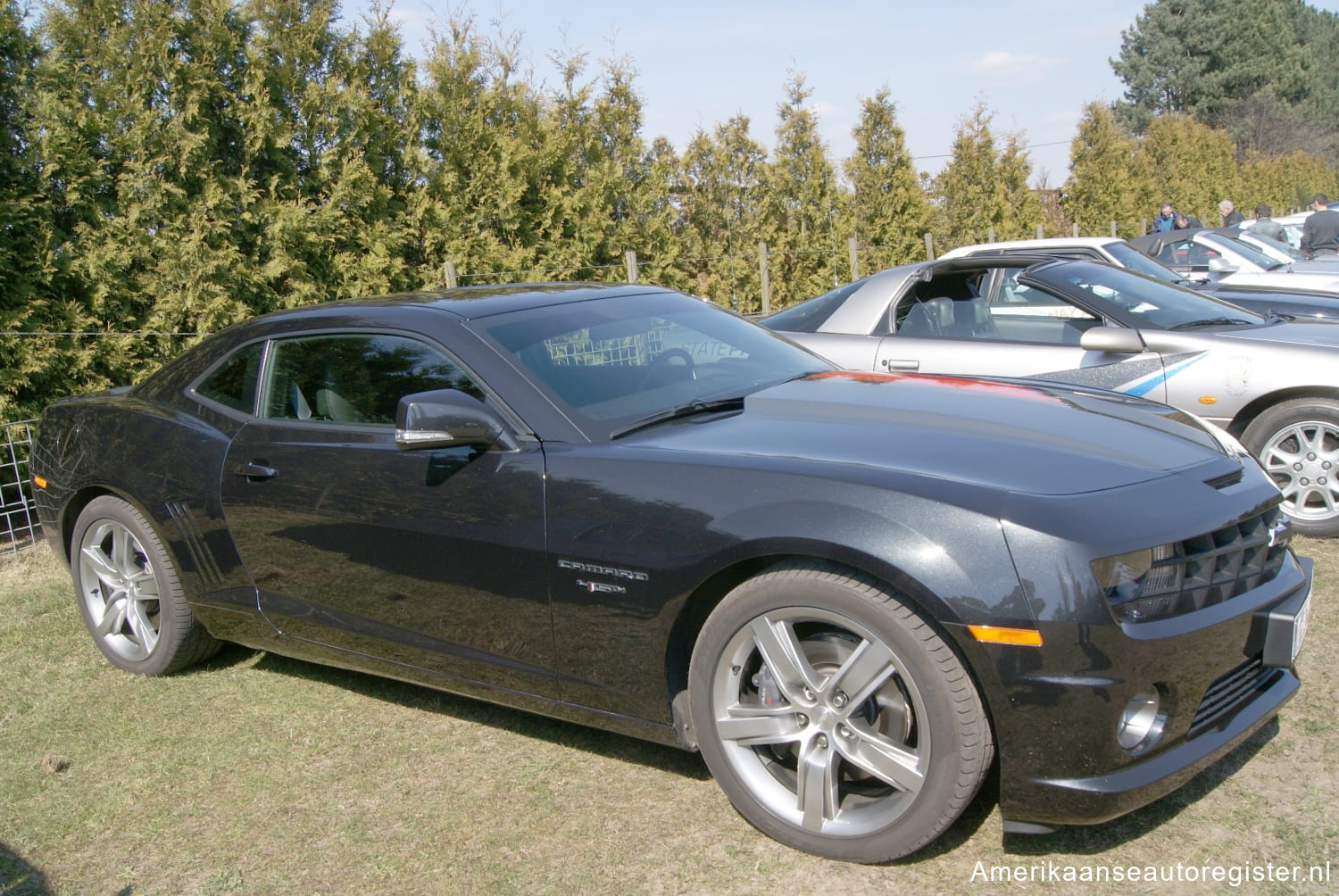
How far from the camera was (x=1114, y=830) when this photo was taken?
9.09 feet

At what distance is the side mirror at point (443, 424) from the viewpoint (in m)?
Result: 3.12

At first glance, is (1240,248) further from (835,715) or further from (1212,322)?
(835,715)

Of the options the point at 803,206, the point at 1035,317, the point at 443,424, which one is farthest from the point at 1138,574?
the point at 803,206

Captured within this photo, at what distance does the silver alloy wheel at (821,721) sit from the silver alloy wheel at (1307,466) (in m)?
3.56

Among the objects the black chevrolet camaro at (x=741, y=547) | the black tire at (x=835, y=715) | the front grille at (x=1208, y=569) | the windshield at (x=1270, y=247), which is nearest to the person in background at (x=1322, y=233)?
the windshield at (x=1270, y=247)

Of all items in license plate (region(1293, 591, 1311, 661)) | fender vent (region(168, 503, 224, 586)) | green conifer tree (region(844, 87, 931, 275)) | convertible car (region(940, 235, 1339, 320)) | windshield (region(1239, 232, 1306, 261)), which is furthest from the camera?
green conifer tree (region(844, 87, 931, 275))

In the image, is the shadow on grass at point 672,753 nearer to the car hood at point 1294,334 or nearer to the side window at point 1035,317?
the car hood at point 1294,334

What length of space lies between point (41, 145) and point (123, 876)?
6339mm

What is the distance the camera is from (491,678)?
333 cm

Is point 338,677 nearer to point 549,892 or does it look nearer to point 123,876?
point 123,876

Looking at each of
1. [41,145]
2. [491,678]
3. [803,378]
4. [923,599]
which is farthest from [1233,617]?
[41,145]

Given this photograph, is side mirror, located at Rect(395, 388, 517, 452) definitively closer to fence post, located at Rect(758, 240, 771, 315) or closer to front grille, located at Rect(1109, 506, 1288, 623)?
front grille, located at Rect(1109, 506, 1288, 623)

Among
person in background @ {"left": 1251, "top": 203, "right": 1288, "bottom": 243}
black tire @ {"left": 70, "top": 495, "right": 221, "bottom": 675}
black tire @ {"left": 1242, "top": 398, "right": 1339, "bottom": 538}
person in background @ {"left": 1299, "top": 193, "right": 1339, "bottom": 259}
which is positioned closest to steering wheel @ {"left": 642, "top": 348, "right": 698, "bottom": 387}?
black tire @ {"left": 70, "top": 495, "right": 221, "bottom": 675}

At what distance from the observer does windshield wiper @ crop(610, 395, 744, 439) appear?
3191 mm
